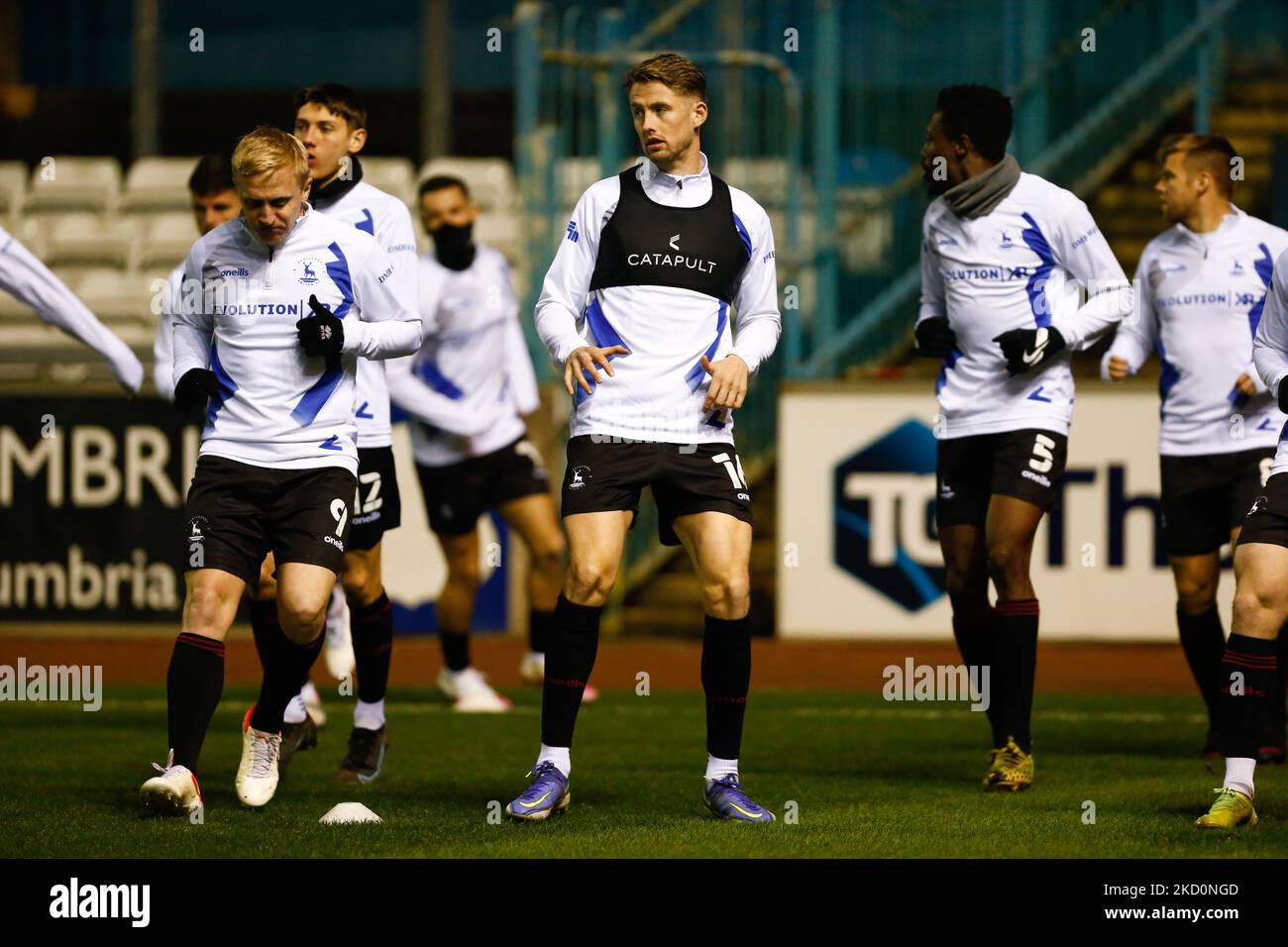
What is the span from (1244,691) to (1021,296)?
6.20 feet

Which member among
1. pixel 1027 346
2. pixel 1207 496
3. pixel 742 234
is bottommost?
pixel 1207 496

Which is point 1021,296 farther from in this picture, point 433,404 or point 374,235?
point 433,404

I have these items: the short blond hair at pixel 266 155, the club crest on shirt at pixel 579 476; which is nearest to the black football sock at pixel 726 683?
the club crest on shirt at pixel 579 476

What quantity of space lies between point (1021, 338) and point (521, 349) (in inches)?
148

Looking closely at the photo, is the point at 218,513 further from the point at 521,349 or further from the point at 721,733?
the point at 521,349

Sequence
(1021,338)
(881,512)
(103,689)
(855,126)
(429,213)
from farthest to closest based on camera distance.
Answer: (855,126)
(881,512)
(103,689)
(429,213)
(1021,338)

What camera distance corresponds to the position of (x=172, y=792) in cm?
567

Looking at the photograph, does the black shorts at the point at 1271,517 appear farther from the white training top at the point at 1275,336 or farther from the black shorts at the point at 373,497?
the black shorts at the point at 373,497

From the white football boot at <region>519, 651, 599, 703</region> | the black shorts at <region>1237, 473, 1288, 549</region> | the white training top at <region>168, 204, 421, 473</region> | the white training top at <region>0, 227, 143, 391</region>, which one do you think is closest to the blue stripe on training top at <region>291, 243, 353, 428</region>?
the white training top at <region>168, 204, 421, 473</region>

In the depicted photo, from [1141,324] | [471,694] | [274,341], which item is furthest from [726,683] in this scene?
[471,694]

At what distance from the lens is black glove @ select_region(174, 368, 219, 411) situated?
5934mm

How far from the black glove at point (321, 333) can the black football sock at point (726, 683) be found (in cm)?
141

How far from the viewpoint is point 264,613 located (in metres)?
6.86
